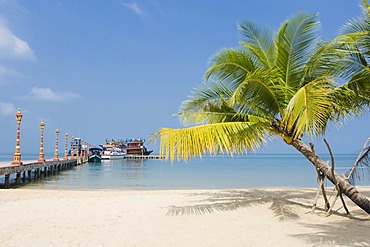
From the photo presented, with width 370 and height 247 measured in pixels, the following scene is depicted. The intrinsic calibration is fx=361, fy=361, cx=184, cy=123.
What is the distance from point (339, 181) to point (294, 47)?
122 inches

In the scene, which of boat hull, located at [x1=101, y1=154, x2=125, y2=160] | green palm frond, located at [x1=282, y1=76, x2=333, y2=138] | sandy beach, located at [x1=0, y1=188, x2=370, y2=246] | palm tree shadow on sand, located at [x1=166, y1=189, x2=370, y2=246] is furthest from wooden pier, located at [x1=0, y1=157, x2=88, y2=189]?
green palm frond, located at [x1=282, y1=76, x2=333, y2=138]

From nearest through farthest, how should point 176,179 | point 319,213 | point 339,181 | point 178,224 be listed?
point 178,224 → point 339,181 → point 319,213 → point 176,179

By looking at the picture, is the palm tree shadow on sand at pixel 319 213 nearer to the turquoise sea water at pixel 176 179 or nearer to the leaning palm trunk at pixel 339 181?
the leaning palm trunk at pixel 339 181

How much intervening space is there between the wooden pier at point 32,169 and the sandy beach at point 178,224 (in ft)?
28.7

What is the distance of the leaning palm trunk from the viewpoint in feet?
24.1

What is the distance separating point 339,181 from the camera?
25.5 feet

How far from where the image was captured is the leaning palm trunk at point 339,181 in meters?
7.35

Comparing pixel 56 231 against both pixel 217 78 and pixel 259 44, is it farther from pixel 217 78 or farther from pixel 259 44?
pixel 259 44

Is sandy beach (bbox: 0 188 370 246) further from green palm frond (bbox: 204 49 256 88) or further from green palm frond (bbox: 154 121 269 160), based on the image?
green palm frond (bbox: 204 49 256 88)

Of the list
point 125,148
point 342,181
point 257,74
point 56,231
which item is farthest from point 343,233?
point 125,148

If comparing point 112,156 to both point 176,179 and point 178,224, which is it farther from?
point 178,224

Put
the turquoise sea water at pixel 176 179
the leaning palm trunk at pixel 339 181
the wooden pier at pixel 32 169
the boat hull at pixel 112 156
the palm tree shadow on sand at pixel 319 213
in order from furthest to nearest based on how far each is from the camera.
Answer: the boat hull at pixel 112 156
the turquoise sea water at pixel 176 179
the wooden pier at pixel 32 169
the leaning palm trunk at pixel 339 181
the palm tree shadow on sand at pixel 319 213

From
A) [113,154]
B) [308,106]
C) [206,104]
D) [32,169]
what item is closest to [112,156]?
[113,154]

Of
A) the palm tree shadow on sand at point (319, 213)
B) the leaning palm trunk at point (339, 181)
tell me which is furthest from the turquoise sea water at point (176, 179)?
the palm tree shadow on sand at point (319, 213)
